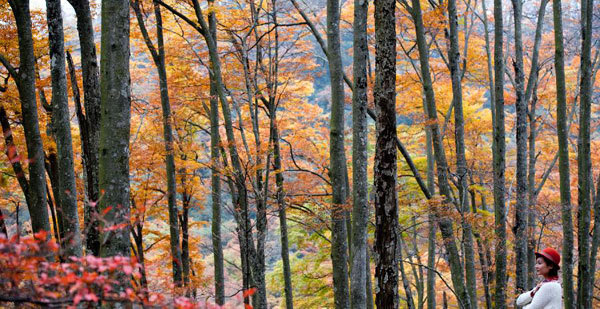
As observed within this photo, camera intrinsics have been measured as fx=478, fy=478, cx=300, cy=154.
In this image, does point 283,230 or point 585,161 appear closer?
point 585,161

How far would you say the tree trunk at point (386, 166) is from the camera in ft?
14.7

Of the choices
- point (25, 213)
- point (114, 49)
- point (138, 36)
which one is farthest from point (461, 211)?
point (25, 213)

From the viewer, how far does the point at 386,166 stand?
4512mm

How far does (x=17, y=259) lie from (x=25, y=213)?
26.8 metres

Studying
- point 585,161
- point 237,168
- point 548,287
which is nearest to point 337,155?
point 237,168

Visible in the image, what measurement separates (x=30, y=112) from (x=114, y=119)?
9.75ft

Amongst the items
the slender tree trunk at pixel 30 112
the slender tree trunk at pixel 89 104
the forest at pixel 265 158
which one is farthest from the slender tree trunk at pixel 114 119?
the slender tree trunk at pixel 30 112

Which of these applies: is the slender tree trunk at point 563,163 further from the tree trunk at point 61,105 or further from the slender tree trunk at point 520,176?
the tree trunk at point 61,105

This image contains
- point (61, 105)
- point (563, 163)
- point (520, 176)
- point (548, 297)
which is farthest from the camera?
point (520, 176)

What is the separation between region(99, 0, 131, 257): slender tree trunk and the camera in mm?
3682

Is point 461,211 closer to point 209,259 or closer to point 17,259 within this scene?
point 17,259

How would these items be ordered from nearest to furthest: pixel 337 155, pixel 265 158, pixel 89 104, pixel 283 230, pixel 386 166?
pixel 386 166 < pixel 89 104 < pixel 337 155 < pixel 265 158 < pixel 283 230

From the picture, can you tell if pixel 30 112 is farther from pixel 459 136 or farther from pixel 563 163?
pixel 563 163

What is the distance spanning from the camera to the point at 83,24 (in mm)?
4906
